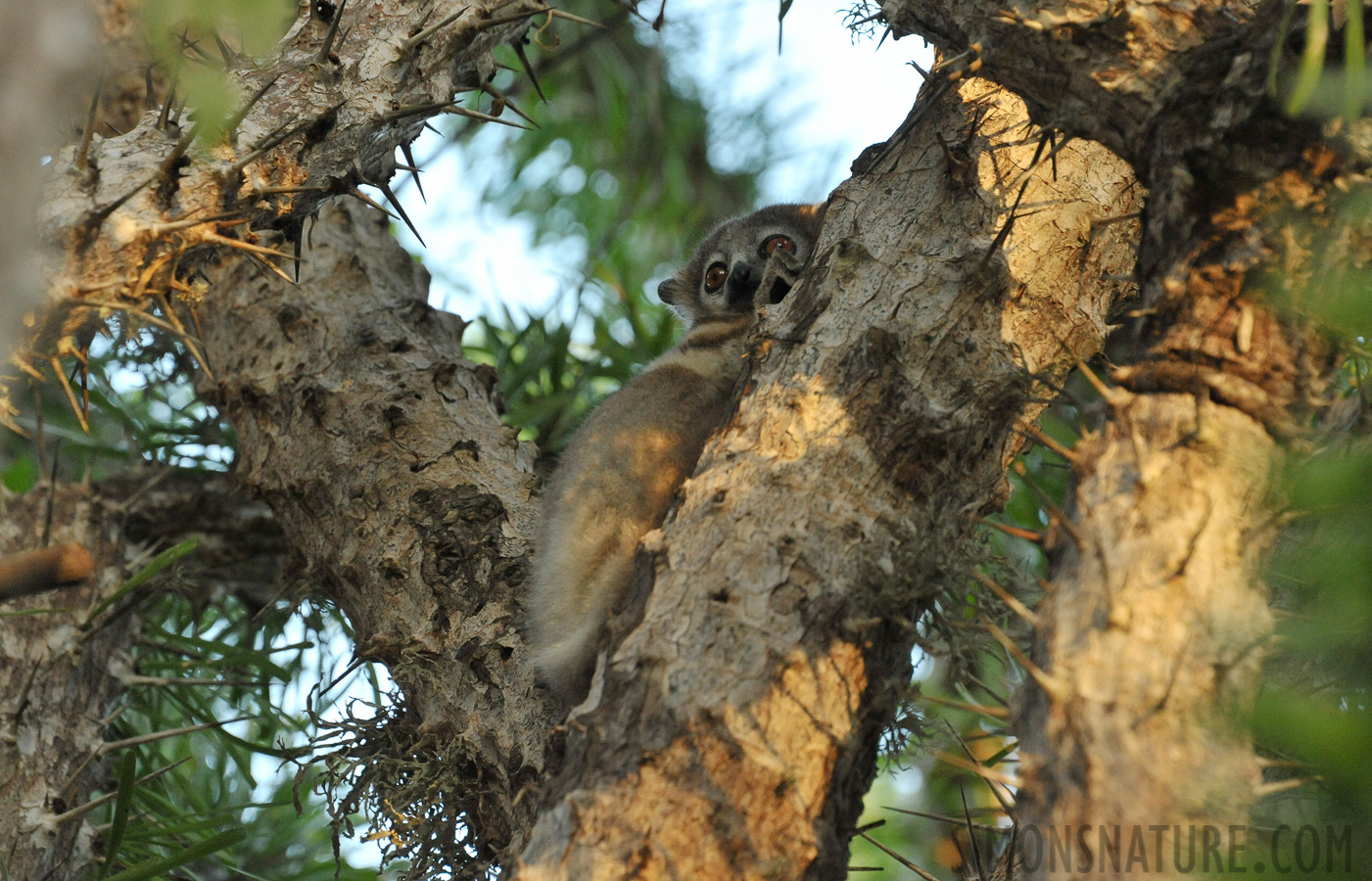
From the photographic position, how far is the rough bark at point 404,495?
9.29 ft

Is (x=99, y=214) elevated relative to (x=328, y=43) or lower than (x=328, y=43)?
lower

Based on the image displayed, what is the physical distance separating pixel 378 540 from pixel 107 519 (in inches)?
57.4

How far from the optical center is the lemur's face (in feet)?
15.1

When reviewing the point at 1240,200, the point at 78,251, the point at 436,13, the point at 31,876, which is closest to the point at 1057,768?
the point at 1240,200

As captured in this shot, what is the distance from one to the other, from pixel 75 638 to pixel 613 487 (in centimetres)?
180

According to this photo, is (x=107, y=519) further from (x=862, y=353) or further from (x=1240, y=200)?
(x=1240, y=200)

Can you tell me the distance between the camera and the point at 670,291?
530 centimetres

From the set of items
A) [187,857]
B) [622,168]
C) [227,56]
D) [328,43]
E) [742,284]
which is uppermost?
[622,168]

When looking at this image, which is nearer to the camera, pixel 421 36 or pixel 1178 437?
pixel 1178 437

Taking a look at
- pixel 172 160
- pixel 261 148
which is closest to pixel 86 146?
pixel 172 160

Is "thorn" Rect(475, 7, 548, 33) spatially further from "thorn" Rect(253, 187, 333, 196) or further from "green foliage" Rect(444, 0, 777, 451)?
"green foliage" Rect(444, 0, 777, 451)

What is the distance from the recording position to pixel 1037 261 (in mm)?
2646

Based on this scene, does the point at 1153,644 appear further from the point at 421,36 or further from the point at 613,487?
the point at 421,36

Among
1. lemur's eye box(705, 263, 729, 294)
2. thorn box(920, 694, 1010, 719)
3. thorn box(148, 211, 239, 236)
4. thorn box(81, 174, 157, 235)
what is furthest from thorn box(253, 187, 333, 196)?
lemur's eye box(705, 263, 729, 294)
